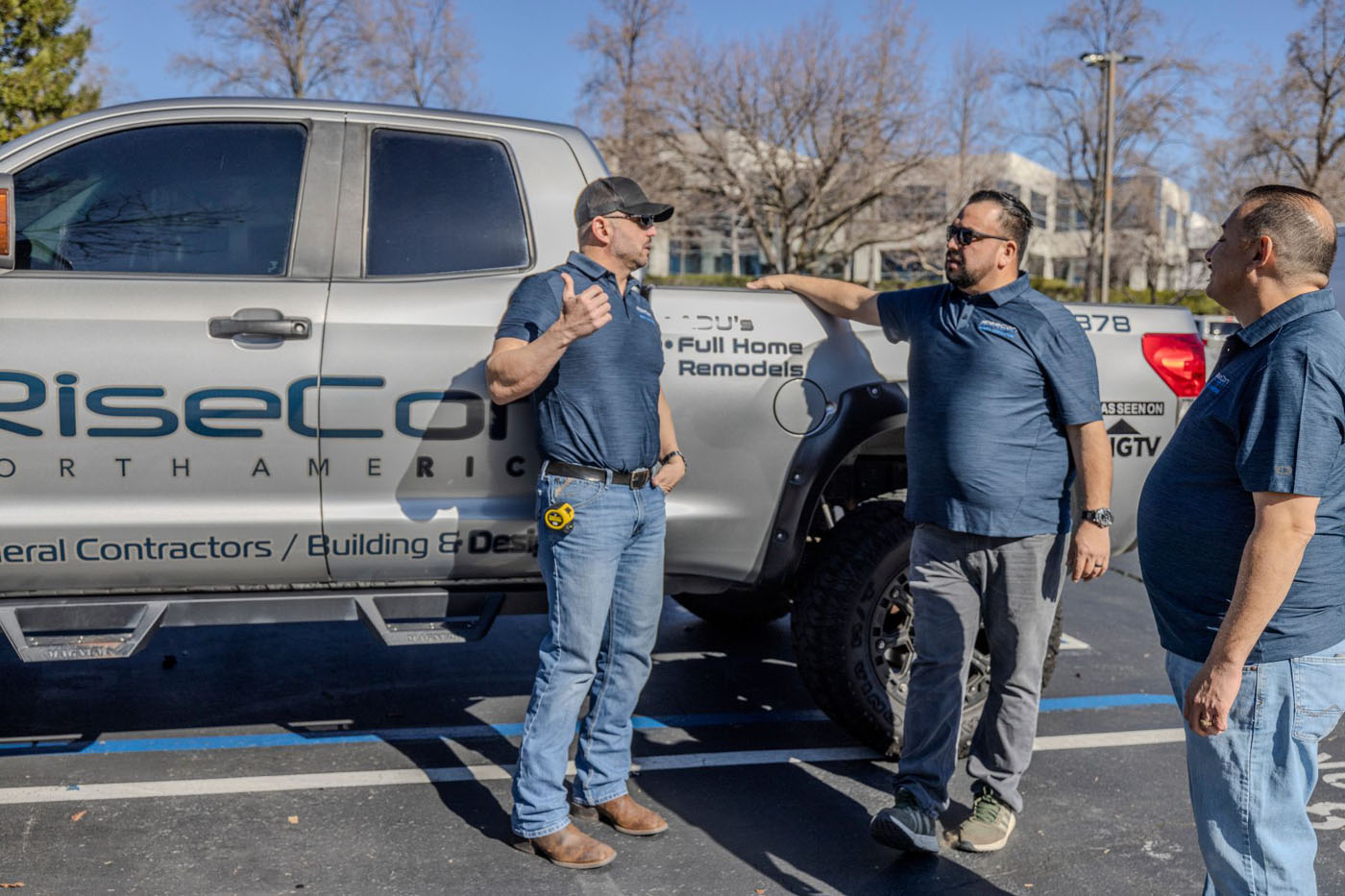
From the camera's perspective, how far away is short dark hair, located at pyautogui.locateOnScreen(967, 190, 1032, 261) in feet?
11.1

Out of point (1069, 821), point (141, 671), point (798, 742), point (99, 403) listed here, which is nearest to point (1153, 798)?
point (1069, 821)

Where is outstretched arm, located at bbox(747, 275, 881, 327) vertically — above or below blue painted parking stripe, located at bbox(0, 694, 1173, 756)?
above

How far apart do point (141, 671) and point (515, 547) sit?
87.2 inches

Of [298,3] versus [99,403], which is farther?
[298,3]

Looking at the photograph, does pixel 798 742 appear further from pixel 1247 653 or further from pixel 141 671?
pixel 141 671

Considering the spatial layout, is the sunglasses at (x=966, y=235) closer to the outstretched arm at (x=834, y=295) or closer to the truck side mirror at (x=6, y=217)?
the outstretched arm at (x=834, y=295)

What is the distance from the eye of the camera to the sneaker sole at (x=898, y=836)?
342cm

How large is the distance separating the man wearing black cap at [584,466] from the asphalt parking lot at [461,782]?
31 cm

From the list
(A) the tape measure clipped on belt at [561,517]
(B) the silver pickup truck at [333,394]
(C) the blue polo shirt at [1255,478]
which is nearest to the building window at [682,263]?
(B) the silver pickup truck at [333,394]

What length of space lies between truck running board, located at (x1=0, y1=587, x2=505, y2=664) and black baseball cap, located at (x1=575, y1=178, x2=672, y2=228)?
1.18 metres

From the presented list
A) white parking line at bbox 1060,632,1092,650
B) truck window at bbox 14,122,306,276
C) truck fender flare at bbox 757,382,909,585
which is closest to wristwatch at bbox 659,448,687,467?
truck fender flare at bbox 757,382,909,585

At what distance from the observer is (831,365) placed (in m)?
3.92

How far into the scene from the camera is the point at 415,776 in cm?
398

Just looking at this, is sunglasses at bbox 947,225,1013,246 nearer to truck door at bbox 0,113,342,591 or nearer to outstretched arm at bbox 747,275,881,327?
outstretched arm at bbox 747,275,881,327
